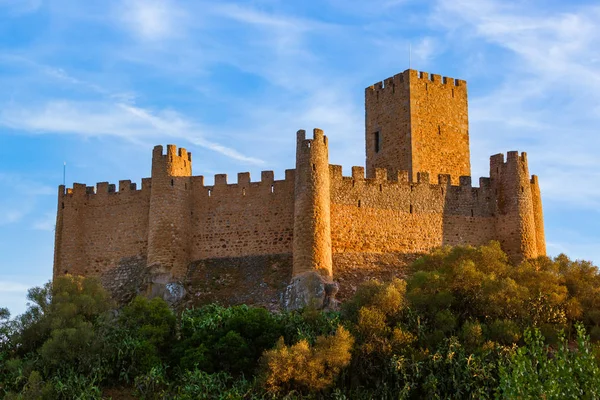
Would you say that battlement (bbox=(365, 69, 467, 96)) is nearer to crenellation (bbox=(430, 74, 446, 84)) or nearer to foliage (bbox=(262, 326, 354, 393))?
crenellation (bbox=(430, 74, 446, 84))

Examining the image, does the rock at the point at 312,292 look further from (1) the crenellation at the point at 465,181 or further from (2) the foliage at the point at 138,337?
(1) the crenellation at the point at 465,181

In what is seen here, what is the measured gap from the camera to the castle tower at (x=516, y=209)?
4247 centimetres

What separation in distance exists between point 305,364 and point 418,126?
18306 mm

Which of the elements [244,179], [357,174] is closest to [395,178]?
[357,174]

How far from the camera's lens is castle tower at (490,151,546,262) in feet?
139

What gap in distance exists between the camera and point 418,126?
46531 mm

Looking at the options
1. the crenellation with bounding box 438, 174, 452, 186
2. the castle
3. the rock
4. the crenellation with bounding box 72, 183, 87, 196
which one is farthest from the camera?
the crenellation with bounding box 72, 183, 87, 196

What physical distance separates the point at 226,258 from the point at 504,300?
1284cm

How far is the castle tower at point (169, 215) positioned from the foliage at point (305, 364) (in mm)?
10148

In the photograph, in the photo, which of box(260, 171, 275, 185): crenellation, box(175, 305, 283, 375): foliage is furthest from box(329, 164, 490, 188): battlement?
box(175, 305, 283, 375): foliage

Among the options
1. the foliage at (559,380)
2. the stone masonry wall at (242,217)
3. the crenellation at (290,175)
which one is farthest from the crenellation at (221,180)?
the foliage at (559,380)

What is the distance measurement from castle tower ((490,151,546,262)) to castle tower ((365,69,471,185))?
346cm

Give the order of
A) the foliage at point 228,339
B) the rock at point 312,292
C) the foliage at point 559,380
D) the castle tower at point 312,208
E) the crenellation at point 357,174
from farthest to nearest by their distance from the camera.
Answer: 1. the crenellation at point 357,174
2. the castle tower at point 312,208
3. the rock at point 312,292
4. the foliage at point 228,339
5. the foliage at point 559,380

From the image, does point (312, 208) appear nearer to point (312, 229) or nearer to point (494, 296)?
point (312, 229)
